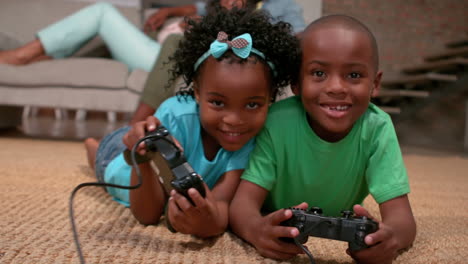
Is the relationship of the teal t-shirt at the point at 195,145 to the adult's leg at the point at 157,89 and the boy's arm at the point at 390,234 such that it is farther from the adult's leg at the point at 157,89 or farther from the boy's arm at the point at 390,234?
the adult's leg at the point at 157,89

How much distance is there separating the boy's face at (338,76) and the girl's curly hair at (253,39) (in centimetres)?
6

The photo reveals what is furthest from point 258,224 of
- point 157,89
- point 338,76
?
point 157,89

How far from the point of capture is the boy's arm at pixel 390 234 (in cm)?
53

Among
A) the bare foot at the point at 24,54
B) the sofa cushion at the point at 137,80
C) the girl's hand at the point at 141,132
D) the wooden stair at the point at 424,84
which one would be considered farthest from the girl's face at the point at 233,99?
the wooden stair at the point at 424,84

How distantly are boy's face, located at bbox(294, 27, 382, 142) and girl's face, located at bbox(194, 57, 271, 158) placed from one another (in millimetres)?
87

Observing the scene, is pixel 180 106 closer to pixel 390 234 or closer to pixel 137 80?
pixel 390 234

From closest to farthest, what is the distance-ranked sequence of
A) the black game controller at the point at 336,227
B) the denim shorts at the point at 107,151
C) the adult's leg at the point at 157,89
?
the black game controller at the point at 336,227 → the denim shorts at the point at 107,151 → the adult's leg at the point at 157,89

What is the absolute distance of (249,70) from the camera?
710mm

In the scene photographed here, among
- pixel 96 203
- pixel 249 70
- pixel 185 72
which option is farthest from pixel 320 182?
pixel 96 203

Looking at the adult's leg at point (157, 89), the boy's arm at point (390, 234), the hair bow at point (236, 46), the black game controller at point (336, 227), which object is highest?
the hair bow at point (236, 46)

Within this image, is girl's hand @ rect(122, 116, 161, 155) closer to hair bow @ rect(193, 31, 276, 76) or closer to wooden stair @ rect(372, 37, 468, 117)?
hair bow @ rect(193, 31, 276, 76)

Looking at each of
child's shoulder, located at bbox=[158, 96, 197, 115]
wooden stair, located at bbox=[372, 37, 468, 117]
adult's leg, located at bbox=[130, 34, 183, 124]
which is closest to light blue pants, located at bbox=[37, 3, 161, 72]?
adult's leg, located at bbox=[130, 34, 183, 124]

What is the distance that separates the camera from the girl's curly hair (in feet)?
2.52

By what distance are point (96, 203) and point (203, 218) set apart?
343 millimetres
